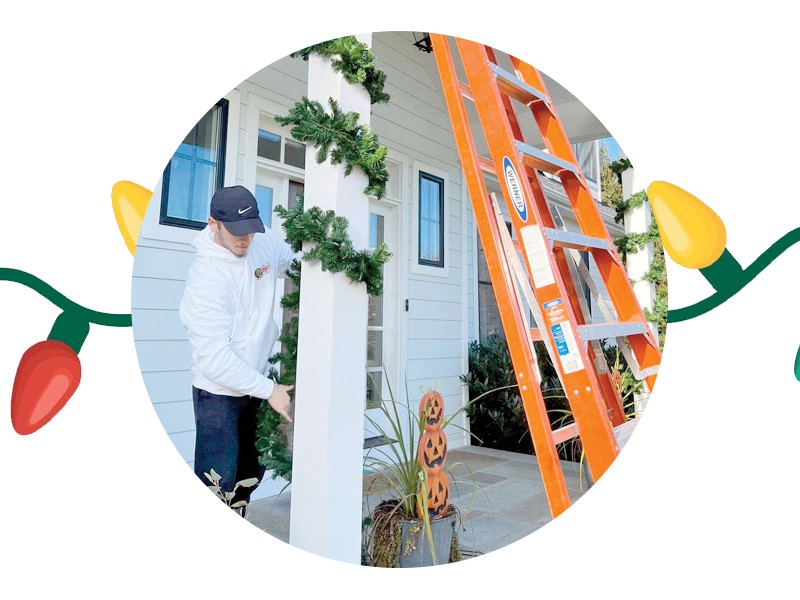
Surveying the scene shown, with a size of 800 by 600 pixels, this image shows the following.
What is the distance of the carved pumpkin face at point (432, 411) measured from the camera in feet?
6.05

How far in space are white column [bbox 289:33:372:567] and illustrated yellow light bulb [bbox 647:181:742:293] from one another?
1298 mm

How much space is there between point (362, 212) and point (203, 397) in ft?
2.66

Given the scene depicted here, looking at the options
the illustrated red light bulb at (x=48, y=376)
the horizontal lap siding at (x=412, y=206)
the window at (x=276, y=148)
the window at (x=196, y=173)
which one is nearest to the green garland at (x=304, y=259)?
the illustrated red light bulb at (x=48, y=376)

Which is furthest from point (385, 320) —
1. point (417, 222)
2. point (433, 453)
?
point (433, 453)

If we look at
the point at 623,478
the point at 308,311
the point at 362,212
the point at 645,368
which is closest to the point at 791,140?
the point at 645,368

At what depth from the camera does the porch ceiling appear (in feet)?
5.26

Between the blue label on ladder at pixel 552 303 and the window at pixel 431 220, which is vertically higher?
the window at pixel 431 220

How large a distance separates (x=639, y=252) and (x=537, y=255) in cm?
104

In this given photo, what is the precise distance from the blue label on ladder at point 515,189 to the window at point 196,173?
1.51 m

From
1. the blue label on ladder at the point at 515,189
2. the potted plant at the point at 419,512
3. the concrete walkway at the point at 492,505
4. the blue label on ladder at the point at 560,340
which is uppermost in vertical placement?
the blue label on ladder at the point at 515,189

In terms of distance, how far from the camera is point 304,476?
146cm

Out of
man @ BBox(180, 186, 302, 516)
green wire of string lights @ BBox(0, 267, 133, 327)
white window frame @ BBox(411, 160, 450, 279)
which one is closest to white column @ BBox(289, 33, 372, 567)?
man @ BBox(180, 186, 302, 516)

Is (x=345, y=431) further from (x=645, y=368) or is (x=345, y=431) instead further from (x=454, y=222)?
(x=454, y=222)

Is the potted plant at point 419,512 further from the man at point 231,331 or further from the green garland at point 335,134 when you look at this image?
the green garland at point 335,134
